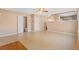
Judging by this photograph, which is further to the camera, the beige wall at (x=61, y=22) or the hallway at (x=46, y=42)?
the beige wall at (x=61, y=22)

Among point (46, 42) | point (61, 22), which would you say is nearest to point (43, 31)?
point (46, 42)

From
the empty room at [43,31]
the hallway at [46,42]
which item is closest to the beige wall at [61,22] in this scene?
the empty room at [43,31]

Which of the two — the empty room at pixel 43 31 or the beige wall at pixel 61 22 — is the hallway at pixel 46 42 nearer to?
the empty room at pixel 43 31

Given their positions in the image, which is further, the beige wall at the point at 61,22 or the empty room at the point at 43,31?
the beige wall at the point at 61,22

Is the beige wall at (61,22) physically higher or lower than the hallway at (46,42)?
higher

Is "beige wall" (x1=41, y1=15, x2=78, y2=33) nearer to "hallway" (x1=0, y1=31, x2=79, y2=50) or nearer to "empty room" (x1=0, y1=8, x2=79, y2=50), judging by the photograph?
"empty room" (x1=0, y1=8, x2=79, y2=50)

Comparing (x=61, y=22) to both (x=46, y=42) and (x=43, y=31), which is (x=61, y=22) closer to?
(x=43, y=31)

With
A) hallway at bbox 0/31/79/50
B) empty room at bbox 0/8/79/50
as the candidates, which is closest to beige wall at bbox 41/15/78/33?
empty room at bbox 0/8/79/50
